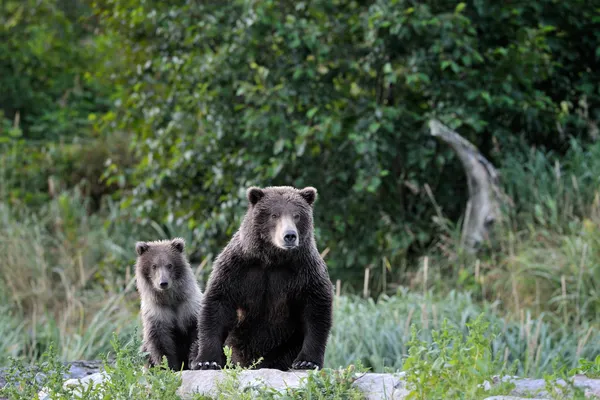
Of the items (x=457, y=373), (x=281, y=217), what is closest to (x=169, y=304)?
(x=281, y=217)

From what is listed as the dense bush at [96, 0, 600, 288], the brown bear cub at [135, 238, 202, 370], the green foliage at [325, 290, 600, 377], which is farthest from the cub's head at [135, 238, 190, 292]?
the dense bush at [96, 0, 600, 288]

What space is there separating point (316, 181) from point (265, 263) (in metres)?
5.79

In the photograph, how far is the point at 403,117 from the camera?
1062 cm

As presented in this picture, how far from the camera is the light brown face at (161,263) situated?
213 inches

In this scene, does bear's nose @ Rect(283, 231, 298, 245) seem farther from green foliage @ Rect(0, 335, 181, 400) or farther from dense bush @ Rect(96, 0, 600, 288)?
dense bush @ Rect(96, 0, 600, 288)

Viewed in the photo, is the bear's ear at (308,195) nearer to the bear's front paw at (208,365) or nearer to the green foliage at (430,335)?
the bear's front paw at (208,365)

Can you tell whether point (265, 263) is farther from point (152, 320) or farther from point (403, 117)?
point (403, 117)

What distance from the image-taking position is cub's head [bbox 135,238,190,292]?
5418mm

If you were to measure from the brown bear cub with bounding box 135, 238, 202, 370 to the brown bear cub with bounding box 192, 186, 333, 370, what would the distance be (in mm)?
311

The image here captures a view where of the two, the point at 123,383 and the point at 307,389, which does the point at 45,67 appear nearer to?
the point at 123,383

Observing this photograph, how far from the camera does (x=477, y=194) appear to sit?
1054cm

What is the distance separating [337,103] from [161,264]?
5.56m

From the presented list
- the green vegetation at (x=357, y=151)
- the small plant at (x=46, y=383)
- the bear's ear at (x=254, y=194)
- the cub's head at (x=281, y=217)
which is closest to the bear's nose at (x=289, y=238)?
the cub's head at (x=281, y=217)

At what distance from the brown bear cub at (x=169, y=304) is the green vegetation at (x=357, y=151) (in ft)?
10.5
